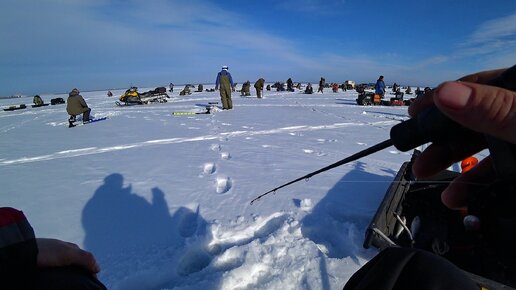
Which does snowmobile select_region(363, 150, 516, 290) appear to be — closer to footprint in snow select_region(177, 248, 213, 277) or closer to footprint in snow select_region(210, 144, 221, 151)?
footprint in snow select_region(177, 248, 213, 277)

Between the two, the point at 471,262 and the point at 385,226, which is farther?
the point at 385,226

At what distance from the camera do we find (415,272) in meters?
0.66

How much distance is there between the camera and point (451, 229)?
225 cm

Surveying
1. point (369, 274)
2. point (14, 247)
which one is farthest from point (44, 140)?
point (369, 274)

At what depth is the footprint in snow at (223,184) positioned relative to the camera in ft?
12.2

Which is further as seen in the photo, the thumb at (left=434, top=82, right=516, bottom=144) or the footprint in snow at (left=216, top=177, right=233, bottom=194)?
the footprint in snow at (left=216, top=177, right=233, bottom=194)

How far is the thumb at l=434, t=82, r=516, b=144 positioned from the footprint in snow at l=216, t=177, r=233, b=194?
310 centimetres

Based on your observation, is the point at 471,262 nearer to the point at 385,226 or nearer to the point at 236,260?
the point at 385,226

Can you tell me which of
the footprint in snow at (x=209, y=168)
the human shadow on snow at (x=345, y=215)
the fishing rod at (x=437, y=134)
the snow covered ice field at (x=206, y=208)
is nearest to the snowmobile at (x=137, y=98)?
the snow covered ice field at (x=206, y=208)

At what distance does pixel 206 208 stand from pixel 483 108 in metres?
2.81

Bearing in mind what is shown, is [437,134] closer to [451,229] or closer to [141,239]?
[451,229]

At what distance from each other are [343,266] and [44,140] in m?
9.36

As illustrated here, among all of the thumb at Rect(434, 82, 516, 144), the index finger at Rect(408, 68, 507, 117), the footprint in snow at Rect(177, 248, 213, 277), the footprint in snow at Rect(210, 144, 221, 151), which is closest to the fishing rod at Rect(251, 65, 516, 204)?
the thumb at Rect(434, 82, 516, 144)

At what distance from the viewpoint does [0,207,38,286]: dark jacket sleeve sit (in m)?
Result: 0.75
